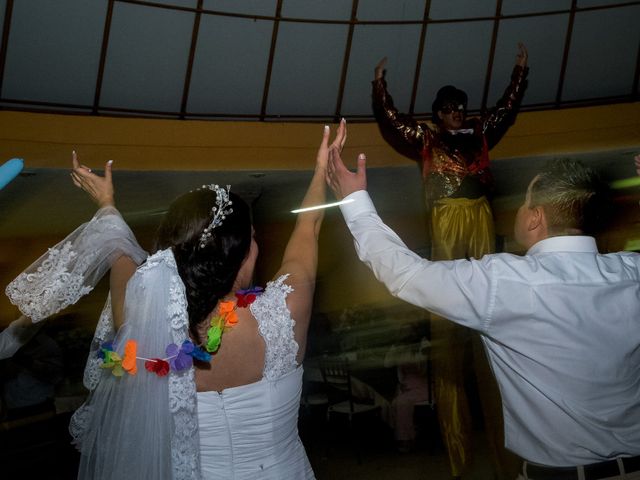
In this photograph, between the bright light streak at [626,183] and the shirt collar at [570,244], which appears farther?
the bright light streak at [626,183]

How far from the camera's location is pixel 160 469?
58.3 inches

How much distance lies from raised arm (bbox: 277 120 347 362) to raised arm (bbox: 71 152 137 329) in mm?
389

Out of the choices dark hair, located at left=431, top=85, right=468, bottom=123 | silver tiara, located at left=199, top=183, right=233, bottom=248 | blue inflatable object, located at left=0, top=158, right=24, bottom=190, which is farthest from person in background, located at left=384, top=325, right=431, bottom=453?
blue inflatable object, located at left=0, top=158, right=24, bottom=190

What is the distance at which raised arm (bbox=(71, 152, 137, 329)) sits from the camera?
60.6 inches

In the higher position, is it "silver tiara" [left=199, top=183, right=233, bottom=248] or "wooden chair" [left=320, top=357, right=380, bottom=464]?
"silver tiara" [left=199, top=183, right=233, bottom=248]

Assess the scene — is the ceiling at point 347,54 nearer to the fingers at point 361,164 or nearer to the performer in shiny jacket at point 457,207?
the performer in shiny jacket at point 457,207

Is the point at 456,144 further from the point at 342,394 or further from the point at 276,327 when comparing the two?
the point at 342,394

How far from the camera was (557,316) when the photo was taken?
60.7 inches

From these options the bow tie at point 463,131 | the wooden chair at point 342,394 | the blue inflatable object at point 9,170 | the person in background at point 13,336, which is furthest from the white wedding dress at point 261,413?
the wooden chair at point 342,394

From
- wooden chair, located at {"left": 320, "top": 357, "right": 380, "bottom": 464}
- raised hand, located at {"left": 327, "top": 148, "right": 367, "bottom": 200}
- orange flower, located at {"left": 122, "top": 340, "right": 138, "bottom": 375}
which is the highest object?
raised hand, located at {"left": 327, "top": 148, "right": 367, "bottom": 200}

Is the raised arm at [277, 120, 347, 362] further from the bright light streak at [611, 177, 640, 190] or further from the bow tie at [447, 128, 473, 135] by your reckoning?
the bright light streak at [611, 177, 640, 190]

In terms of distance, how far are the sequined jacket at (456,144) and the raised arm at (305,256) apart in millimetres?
1370

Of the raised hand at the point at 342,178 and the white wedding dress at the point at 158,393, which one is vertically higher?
the raised hand at the point at 342,178

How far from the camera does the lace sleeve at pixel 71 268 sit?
153cm
